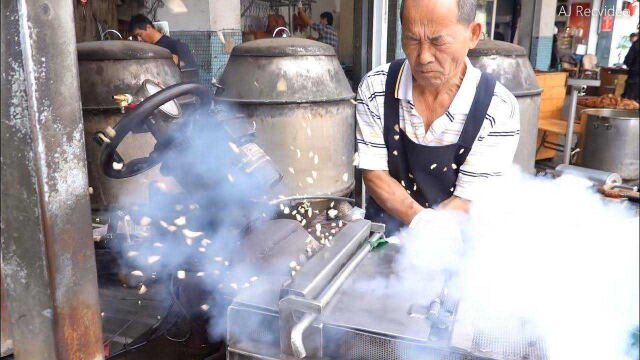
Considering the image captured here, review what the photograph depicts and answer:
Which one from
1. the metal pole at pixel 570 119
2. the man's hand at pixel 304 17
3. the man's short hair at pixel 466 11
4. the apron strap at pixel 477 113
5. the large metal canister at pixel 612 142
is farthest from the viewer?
the man's hand at pixel 304 17

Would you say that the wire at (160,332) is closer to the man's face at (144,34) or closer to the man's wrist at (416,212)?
the man's wrist at (416,212)

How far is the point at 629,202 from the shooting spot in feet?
4.05

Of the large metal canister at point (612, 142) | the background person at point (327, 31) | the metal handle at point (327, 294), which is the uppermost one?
the background person at point (327, 31)

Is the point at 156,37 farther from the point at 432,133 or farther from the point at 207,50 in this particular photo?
the point at 432,133

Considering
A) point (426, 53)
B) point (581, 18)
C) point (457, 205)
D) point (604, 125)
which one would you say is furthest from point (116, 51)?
point (581, 18)

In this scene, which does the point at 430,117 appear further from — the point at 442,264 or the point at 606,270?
the point at 606,270

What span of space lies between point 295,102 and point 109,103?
1.31 metres

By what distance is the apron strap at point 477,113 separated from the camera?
6.45 feet

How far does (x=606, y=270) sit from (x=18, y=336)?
1253 mm

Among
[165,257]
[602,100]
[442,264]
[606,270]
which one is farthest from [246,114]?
[602,100]

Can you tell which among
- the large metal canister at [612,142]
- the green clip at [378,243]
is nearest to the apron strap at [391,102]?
the green clip at [378,243]

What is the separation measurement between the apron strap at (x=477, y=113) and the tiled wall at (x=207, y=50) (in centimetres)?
523

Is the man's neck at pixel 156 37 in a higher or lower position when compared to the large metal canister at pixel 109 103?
higher

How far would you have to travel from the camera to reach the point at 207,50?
6805 millimetres
